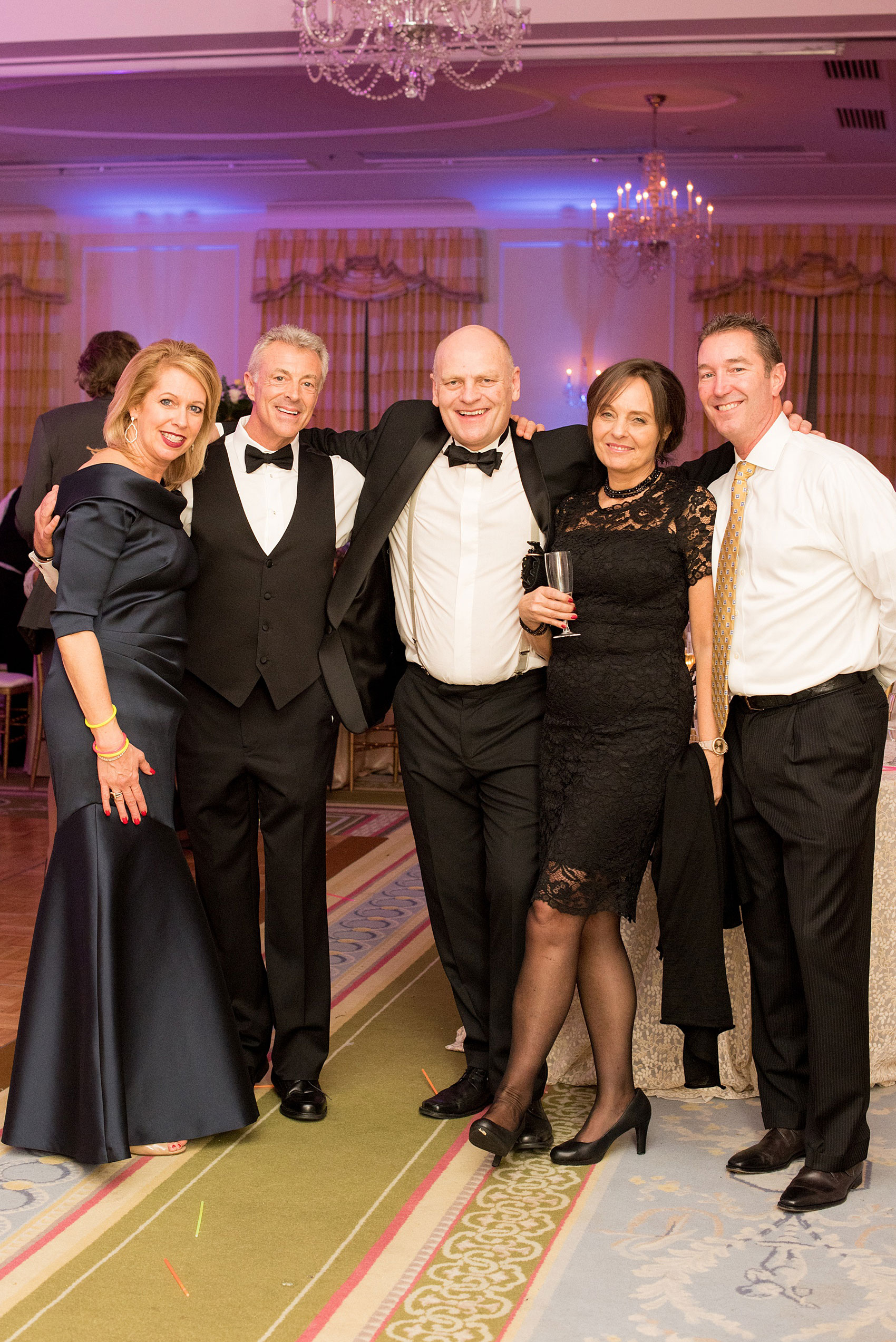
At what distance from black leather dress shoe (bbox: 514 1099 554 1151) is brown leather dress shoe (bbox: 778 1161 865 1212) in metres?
0.52

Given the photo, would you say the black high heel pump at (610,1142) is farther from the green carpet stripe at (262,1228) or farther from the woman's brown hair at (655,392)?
the woman's brown hair at (655,392)

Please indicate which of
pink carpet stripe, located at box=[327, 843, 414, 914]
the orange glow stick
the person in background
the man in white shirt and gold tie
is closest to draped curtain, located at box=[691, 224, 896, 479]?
pink carpet stripe, located at box=[327, 843, 414, 914]

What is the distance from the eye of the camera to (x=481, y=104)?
828 centimetres

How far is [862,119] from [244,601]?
7048mm

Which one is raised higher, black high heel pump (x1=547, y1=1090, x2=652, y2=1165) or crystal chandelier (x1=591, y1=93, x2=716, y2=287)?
crystal chandelier (x1=591, y1=93, x2=716, y2=287)

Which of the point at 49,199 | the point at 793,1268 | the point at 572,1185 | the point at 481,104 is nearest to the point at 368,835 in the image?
the point at 572,1185

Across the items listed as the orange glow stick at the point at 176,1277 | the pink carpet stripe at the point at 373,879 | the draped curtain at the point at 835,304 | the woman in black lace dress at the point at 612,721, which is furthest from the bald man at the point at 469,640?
the draped curtain at the point at 835,304

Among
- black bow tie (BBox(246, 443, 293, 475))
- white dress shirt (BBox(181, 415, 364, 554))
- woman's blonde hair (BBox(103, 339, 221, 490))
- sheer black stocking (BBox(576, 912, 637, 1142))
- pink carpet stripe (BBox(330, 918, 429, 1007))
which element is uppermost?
woman's blonde hair (BBox(103, 339, 221, 490))

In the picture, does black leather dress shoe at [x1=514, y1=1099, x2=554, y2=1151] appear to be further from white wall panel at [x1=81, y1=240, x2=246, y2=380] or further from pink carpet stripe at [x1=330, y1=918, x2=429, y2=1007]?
white wall panel at [x1=81, y1=240, x2=246, y2=380]

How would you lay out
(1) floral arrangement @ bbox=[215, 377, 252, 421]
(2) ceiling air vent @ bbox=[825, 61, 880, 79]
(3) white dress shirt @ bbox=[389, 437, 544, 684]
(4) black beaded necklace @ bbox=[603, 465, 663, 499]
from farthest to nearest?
(2) ceiling air vent @ bbox=[825, 61, 880, 79] < (1) floral arrangement @ bbox=[215, 377, 252, 421] < (3) white dress shirt @ bbox=[389, 437, 544, 684] < (4) black beaded necklace @ bbox=[603, 465, 663, 499]

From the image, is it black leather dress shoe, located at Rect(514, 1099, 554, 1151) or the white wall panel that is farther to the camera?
the white wall panel

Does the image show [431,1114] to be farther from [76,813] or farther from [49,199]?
[49,199]

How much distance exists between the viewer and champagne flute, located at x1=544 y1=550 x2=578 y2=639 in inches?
103

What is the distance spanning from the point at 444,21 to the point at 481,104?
115 inches
